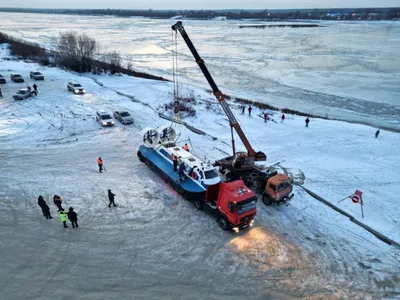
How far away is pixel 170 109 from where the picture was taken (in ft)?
98.8

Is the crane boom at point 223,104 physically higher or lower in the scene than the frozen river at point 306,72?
higher

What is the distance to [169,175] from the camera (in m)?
16.5

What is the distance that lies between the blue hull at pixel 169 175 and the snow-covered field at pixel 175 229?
0.67m

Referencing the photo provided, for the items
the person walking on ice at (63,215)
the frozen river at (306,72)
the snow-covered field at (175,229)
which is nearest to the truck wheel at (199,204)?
the snow-covered field at (175,229)

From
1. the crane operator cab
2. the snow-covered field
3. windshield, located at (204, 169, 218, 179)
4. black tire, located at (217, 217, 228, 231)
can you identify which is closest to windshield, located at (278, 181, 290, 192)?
the snow-covered field

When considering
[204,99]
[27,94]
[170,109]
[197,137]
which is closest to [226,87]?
[204,99]

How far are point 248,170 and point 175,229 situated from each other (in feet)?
19.0

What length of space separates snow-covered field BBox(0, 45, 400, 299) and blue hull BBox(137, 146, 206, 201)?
0.67m

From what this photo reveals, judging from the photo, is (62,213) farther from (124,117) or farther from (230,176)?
(124,117)

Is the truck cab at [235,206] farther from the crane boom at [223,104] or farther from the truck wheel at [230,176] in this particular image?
the crane boom at [223,104]

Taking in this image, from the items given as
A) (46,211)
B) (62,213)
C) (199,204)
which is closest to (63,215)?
(62,213)

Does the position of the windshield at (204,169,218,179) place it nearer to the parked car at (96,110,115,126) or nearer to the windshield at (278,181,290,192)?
the windshield at (278,181,290,192)

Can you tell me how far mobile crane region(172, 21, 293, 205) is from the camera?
1545 cm

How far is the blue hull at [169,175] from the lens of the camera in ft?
48.7
